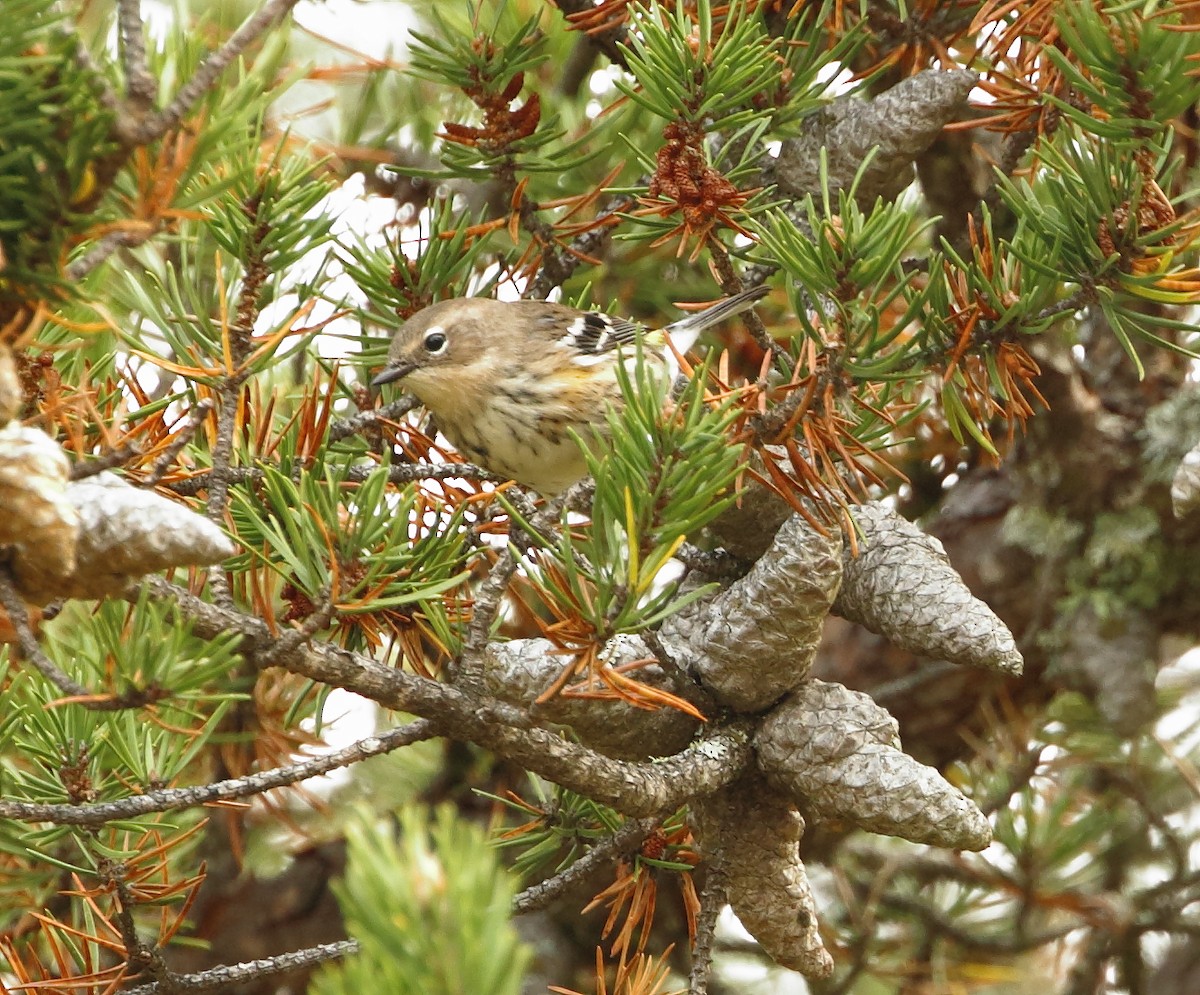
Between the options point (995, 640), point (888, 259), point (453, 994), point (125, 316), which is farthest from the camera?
point (125, 316)

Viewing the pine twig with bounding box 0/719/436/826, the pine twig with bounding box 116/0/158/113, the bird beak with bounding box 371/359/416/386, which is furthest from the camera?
the bird beak with bounding box 371/359/416/386

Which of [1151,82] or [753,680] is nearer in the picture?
[1151,82]

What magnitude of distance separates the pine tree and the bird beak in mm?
44

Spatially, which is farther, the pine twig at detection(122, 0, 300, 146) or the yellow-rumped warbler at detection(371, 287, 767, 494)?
the yellow-rumped warbler at detection(371, 287, 767, 494)

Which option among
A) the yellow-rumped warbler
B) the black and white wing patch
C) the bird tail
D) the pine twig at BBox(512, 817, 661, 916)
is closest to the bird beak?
the yellow-rumped warbler

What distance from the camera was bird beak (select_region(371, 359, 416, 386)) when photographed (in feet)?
6.16

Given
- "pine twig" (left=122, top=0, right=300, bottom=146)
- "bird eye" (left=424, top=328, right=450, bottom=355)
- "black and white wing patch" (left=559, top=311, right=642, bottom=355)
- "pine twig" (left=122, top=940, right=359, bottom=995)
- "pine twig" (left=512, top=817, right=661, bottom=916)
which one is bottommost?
"pine twig" (left=122, top=940, right=359, bottom=995)

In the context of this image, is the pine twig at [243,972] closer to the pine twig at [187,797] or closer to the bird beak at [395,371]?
the pine twig at [187,797]

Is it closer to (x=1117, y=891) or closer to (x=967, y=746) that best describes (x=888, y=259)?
(x=967, y=746)

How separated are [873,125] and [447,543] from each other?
2.31 feet

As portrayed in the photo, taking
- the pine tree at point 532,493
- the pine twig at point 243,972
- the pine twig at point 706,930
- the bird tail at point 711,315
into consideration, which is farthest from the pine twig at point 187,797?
the bird tail at point 711,315

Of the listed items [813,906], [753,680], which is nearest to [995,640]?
A: [753,680]

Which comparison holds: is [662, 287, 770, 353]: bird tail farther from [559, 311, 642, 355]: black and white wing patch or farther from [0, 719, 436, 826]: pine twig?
[0, 719, 436, 826]: pine twig

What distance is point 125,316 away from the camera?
2.03 meters
